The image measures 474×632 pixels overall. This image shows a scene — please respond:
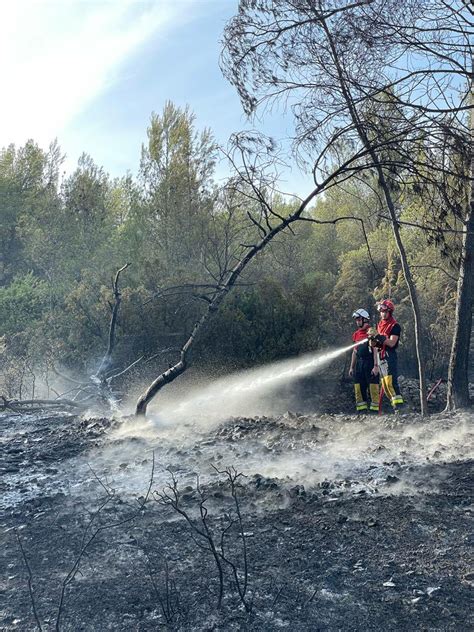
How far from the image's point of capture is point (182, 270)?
703 inches

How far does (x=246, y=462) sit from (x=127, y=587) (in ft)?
7.87

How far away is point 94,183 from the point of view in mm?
32562

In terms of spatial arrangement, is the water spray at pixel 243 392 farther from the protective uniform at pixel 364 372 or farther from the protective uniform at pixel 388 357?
the protective uniform at pixel 388 357

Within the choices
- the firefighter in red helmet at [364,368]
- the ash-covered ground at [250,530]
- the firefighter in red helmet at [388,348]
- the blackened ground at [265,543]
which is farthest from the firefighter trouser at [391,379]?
the blackened ground at [265,543]

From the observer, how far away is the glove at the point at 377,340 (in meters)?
9.88

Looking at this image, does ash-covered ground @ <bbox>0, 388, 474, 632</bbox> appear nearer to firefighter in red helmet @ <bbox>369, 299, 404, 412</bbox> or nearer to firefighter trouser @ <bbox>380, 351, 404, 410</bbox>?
firefighter trouser @ <bbox>380, 351, 404, 410</bbox>

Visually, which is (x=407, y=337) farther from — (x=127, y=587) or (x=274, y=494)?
(x=127, y=587)

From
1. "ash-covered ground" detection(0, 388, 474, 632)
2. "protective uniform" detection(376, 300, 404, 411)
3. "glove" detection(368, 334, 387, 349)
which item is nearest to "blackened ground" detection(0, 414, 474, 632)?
"ash-covered ground" detection(0, 388, 474, 632)

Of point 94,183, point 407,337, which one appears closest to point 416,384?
point 407,337

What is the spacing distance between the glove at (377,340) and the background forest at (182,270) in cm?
145

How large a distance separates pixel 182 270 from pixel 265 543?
44.7ft

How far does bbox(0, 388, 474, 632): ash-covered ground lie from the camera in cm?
378

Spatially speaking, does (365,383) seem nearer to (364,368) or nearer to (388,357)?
(364,368)

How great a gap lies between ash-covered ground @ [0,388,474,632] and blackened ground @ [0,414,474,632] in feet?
0.04
